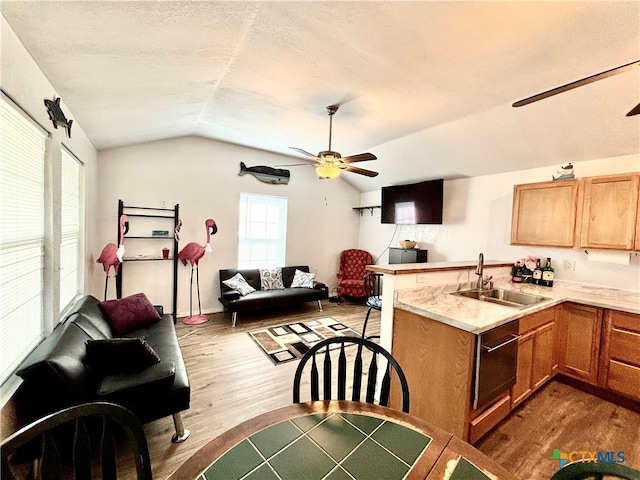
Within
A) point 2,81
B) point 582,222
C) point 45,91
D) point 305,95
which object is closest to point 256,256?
point 305,95

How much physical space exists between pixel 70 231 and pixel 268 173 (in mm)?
2980

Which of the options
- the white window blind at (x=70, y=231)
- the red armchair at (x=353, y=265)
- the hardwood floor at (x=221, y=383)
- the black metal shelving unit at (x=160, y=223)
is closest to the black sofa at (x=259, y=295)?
the hardwood floor at (x=221, y=383)

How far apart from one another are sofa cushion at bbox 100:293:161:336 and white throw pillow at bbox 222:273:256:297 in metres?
1.48

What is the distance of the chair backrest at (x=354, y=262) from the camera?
5.92m

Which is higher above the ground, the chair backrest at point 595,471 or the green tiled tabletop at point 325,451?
the chair backrest at point 595,471

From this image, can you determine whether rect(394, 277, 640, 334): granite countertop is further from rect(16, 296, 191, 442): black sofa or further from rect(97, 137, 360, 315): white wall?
rect(97, 137, 360, 315): white wall

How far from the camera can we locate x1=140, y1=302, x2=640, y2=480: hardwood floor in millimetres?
1824

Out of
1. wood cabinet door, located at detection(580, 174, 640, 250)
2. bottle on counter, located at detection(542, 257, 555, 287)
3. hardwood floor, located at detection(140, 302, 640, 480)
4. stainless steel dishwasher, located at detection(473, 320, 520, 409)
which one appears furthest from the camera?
bottle on counter, located at detection(542, 257, 555, 287)

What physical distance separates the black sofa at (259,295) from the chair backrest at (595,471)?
381 cm

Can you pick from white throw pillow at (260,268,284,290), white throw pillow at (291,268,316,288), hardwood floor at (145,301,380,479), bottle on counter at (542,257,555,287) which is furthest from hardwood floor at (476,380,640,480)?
white throw pillow at (260,268,284,290)

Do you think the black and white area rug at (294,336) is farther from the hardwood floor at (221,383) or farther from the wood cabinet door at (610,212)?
the wood cabinet door at (610,212)

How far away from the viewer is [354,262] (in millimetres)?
5984

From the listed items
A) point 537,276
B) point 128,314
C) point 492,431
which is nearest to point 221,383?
point 128,314

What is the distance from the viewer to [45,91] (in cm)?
183
